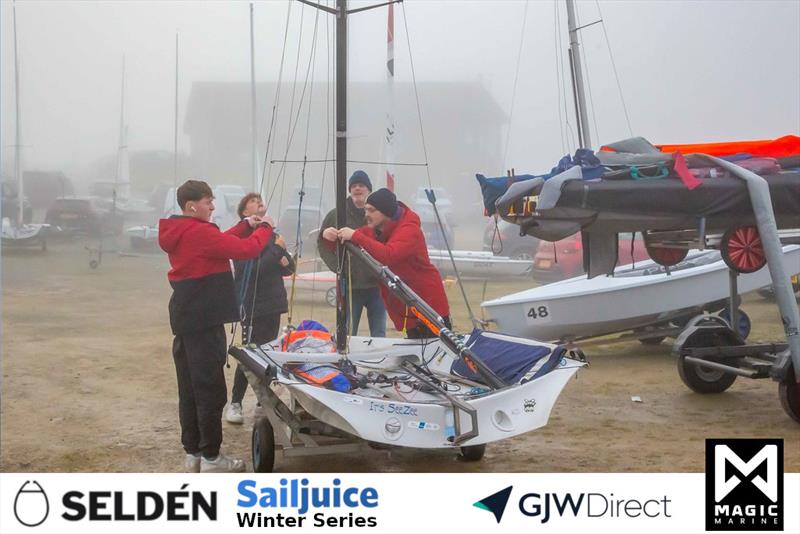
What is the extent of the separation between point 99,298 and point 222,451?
15.2 ft

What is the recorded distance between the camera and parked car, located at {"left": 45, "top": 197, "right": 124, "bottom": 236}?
31.2ft

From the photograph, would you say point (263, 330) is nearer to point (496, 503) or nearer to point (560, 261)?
point (496, 503)

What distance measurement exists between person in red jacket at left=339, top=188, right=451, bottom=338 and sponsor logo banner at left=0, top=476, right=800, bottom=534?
0.88 meters

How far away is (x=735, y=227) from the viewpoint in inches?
174

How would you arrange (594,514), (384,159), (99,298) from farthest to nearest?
(99,298) < (384,159) < (594,514)

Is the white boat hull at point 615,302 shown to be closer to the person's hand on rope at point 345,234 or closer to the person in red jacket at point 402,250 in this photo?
the person in red jacket at point 402,250

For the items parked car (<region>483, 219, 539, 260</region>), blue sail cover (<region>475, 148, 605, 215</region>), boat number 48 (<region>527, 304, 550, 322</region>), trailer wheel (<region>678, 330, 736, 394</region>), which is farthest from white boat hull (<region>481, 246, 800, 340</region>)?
parked car (<region>483, 219, 539, 260</region>)

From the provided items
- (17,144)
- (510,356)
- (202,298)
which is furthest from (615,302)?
(17,144)

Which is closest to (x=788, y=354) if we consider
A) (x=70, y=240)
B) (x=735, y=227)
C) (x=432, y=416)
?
(x=735, y=227)

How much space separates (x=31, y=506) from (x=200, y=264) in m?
0.96

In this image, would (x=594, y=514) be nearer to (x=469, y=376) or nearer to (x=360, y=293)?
(x=469, y=376)

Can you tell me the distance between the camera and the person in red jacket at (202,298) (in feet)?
11.7

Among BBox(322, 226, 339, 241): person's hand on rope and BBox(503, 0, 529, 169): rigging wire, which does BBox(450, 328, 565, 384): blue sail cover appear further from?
BBox(503, 0, 529, 169): rigging wire

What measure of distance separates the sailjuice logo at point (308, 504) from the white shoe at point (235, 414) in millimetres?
1301
